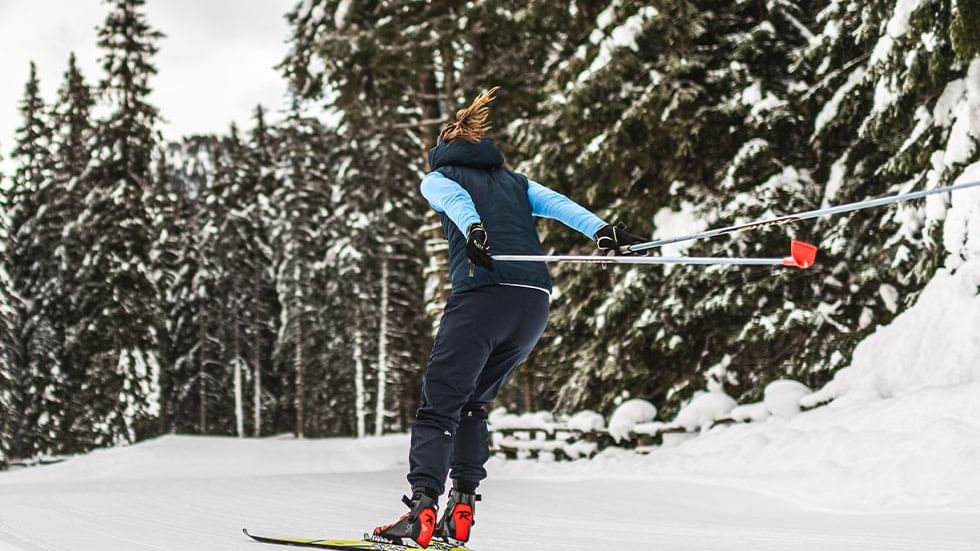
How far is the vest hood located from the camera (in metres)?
4.32

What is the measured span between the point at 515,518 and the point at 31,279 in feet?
89.5

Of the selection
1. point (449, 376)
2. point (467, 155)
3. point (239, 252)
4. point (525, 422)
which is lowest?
point (525, 422)

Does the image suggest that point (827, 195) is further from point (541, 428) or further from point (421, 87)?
point (421, 87)

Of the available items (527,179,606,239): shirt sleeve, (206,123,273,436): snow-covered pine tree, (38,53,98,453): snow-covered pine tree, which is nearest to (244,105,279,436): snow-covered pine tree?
(206,123,273,436): snow-covered pine tree

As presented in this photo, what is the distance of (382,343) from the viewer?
33094mm

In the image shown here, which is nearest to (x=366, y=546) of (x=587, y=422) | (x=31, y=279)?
(x=587, y=422)

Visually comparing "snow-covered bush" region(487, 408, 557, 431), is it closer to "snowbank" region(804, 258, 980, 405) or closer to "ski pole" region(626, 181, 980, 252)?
"snowbank" region(804, 258, 980, 405)

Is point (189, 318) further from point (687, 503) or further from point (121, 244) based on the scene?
point (687, 503)

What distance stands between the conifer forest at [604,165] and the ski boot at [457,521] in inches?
240

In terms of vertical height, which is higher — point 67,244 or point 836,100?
point 67,244

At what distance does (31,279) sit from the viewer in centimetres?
2892

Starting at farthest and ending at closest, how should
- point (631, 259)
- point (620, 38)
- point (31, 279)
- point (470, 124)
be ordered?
point (31, 279), point (620, 38), point (470, 124), point (631, 259)

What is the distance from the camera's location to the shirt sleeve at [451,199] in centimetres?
394

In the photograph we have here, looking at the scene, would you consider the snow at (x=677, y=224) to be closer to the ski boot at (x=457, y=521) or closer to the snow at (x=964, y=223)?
Answer: the snow at (x=964, y=223)
